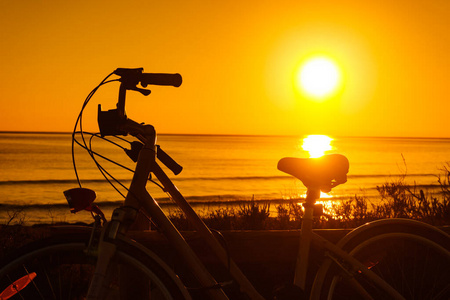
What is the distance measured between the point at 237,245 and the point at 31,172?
41154mm

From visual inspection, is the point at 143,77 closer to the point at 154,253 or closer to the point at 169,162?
the point at 169,162

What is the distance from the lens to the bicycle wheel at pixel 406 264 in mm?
3217

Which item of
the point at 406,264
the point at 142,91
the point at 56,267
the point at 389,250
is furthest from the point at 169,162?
the point at 406,264

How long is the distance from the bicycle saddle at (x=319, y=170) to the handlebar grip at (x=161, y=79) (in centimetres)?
96

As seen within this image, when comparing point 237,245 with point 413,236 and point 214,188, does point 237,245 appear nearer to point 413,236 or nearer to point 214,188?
point 413,236

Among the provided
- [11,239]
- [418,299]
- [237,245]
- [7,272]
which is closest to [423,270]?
[418,299]

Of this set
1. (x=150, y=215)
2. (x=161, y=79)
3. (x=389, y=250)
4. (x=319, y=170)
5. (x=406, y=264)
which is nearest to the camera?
(x=161, y=79)

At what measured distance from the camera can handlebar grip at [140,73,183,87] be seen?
104 inches

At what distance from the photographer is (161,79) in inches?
104

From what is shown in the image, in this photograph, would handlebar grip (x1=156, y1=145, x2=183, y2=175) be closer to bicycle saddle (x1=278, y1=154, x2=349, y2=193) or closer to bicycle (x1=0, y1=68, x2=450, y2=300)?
bicycle (x1=0, y1=68, x2=450, y2=300)

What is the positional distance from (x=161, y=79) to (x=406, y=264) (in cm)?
245

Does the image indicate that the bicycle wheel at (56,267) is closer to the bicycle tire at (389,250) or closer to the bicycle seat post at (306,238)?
the bicycle seat post at (306,238)

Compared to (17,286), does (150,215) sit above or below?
above

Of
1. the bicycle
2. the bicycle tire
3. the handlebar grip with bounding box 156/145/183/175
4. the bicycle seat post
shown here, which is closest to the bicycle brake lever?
the bicycle
